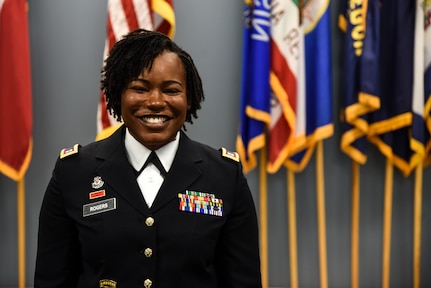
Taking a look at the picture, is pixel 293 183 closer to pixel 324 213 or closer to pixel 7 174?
pixel 324 213

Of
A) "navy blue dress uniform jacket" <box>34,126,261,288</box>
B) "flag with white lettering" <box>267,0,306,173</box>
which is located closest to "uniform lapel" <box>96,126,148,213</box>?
"navy blue dress uniform jacket" <box>34,126,261,288</box>

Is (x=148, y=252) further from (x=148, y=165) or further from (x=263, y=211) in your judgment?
(x=263, y=211)

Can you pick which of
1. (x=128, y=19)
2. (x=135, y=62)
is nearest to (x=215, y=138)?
(x=128, y=19)

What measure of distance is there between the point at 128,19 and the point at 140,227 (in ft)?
5.08

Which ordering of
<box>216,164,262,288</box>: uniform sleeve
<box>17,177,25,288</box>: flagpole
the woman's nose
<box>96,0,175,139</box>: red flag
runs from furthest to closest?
<box>17,177,25,288</box>: flagpole, <box>96,0,175,139</box>: red flag, <box>216,164,262,288</box>: uniform sleeve, the woman's nose

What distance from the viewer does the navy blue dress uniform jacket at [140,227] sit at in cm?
109

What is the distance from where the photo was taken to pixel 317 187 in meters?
2.67

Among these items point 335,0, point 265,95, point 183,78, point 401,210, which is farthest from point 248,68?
point 183,78

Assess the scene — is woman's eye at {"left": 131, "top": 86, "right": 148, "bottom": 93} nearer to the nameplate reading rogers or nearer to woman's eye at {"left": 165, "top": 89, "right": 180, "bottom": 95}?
woman's eye at {"left": 165, "top": 89, "right": 180, "bottom": 95}

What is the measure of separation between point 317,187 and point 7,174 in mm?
1401

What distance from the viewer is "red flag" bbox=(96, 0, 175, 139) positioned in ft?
7.99

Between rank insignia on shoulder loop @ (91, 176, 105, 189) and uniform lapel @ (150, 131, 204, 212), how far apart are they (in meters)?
0.12

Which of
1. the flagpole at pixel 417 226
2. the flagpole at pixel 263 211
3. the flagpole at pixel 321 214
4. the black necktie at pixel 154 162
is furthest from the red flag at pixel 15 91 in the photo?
the flagpole at pixel 417 226

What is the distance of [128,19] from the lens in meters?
2.45
